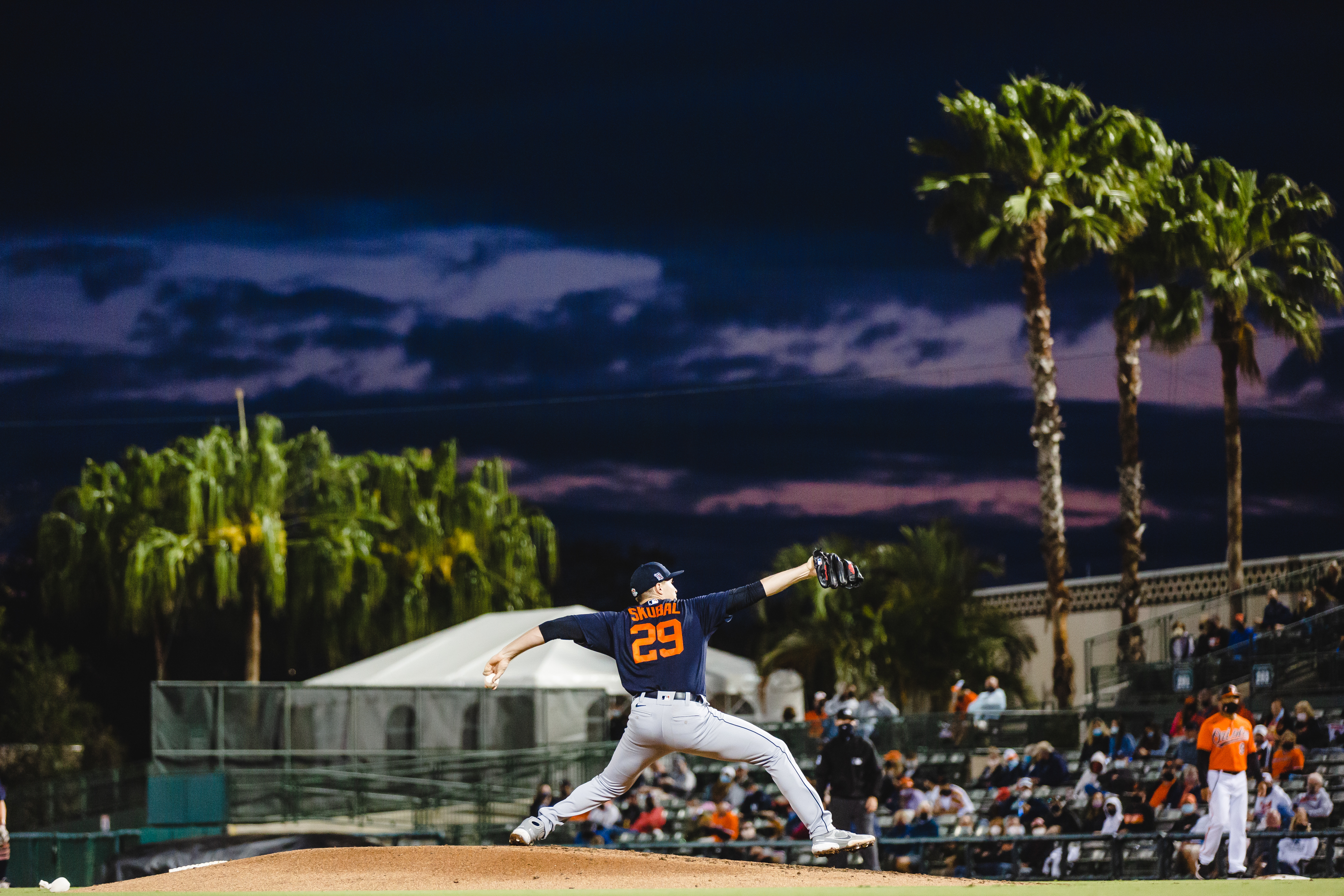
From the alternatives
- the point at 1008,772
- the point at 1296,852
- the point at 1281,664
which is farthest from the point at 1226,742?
the point at 1281,664

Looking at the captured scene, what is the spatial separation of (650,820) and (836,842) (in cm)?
1059

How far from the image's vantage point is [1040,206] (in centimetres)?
2659

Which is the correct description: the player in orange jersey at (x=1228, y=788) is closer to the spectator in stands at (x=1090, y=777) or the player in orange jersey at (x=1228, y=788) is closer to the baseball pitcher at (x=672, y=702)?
the spectator in stands at (x=1090, y=777)

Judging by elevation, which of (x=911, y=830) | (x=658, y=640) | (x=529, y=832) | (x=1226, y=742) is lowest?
(x=911, y=830)

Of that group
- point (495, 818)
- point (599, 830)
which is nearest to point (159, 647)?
point (495, 818)

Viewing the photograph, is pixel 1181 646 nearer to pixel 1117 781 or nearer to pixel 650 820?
pixel 1117 781

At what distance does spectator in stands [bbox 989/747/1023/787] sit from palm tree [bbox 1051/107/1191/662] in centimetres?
832

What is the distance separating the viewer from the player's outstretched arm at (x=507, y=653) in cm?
891

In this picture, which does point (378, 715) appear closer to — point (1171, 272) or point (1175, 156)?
point (1171, 272)

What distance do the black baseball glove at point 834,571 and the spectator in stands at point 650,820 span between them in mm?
10939

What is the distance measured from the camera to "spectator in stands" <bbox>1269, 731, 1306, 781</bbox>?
16.5m

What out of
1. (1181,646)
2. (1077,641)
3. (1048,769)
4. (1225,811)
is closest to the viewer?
(1225,811)

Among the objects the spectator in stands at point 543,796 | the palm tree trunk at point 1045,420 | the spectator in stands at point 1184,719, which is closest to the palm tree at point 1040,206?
the palm tree trunk at point 1045,420

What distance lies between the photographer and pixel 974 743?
20.9m
